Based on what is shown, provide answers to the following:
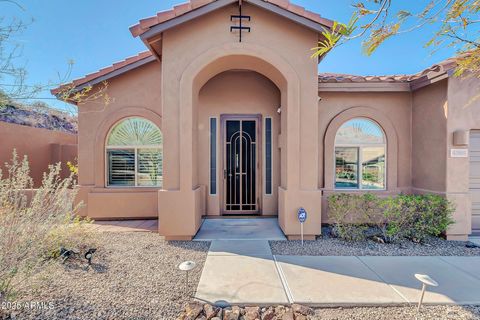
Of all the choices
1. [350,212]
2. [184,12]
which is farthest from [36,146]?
[350,212]

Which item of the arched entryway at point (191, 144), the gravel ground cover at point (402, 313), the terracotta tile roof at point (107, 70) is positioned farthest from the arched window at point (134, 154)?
the gravel ground cover at point (402, 313)

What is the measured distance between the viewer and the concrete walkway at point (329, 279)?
3611 millimetres

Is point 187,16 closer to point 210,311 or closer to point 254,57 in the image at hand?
point 254,57

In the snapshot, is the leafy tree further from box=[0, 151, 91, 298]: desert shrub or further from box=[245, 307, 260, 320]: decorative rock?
box=[0, 151, 91, 298]: desert shrub

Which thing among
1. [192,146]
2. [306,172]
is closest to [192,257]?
[192,146]

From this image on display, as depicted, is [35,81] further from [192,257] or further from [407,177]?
[407,177]

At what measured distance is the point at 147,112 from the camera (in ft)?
26.6

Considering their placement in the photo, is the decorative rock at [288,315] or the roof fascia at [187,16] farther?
the roof fascia at [187,16]

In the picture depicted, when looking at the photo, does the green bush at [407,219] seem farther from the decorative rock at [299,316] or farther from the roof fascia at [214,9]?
the roof fascia at [214,9]

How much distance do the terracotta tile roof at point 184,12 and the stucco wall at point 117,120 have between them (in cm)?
247

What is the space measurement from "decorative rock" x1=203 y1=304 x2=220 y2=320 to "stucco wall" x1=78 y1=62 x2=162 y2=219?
5.28 meters

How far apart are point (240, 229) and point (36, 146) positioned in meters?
11.5

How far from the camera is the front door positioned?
26.8 feet

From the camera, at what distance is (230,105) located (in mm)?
8062
